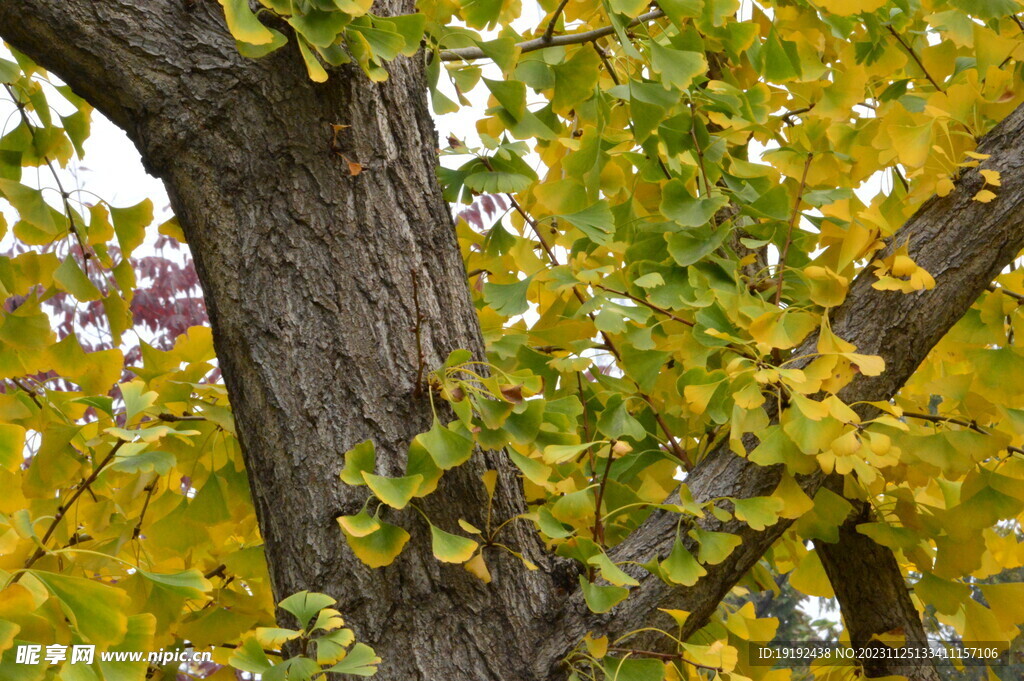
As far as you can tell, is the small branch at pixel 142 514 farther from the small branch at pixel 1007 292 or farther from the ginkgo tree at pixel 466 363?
the small branch at pixel 1007 292

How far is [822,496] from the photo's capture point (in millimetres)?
1229

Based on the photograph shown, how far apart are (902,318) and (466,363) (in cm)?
64

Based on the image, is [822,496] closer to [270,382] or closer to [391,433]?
[391,433]

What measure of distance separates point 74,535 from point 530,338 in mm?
821

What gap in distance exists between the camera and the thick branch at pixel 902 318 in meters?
1.13

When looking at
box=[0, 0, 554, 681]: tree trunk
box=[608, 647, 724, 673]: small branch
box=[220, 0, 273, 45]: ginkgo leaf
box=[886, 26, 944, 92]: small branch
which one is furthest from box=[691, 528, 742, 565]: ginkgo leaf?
box=[886, 26, 944, 92]: small branch

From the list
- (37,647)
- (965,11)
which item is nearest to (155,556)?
(37,647)

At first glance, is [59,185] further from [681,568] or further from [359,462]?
[681,568]

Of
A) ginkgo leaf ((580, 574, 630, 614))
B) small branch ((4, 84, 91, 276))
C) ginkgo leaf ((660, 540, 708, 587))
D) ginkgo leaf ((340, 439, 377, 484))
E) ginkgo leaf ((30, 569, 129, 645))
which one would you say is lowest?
ginkgo leaf ((30, 569, 129, 645))

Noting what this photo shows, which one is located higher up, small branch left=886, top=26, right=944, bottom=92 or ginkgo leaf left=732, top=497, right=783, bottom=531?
small branch left=886, top=26, right=944, bottom=92

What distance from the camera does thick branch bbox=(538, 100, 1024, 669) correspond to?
1134mm

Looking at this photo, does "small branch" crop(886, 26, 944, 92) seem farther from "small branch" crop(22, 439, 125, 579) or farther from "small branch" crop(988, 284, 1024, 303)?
"small branch" crop(22, 439, 125, 579)

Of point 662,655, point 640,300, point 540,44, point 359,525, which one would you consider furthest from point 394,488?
point 540,44

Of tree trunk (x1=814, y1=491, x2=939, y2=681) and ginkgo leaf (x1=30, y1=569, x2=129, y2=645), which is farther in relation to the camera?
tree trunk (x1=814, y1=491, x2=939, y2=681)
